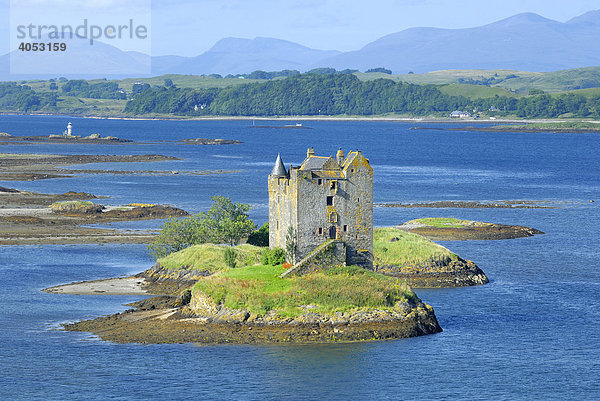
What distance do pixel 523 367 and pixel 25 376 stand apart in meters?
29.3

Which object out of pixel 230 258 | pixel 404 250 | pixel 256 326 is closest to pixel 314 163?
pixel 256 326

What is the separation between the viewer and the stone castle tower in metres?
68.7

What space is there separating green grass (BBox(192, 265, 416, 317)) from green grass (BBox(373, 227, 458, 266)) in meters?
18.2

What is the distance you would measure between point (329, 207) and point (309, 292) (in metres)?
7.14

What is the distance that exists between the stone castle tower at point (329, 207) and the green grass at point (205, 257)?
35.0ft

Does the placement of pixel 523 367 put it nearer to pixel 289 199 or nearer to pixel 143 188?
pixel 289 199

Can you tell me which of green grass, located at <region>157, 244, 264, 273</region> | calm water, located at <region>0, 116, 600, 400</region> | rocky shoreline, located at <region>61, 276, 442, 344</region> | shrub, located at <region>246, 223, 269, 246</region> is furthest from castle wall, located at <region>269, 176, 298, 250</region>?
shrub, located at <region>246, 223, 269, 246</region>

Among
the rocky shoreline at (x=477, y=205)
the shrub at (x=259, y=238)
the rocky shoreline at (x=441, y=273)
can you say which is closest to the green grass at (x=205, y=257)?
the shrub at (x=259, y=238)

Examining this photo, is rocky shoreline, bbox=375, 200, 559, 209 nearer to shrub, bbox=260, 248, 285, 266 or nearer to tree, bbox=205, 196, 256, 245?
tree, bbox=205, 196, 256, 245

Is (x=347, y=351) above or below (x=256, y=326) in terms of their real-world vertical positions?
below

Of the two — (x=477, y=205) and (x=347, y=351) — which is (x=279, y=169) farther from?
(x=477, y=205)

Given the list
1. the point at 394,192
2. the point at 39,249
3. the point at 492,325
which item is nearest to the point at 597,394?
the point at 492,325

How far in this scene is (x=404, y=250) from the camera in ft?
285

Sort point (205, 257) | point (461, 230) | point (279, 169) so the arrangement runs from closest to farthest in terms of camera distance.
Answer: point (279, 169) < point (205, 257) < point (461, 230)
